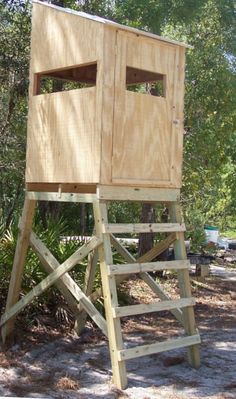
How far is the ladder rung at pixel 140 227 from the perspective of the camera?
5410 millimetres

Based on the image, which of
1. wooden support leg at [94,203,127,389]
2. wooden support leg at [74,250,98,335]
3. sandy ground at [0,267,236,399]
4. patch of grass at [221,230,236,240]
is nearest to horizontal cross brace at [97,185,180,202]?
wooden support leg at [94,203,127,389]

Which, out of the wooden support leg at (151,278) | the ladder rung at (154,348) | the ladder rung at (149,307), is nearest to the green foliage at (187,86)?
the wooden support leg at (151,278)

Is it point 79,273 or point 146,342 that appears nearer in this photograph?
point 146,342

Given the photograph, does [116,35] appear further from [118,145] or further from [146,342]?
[146,342]

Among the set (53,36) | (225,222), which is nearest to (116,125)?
(53,36)

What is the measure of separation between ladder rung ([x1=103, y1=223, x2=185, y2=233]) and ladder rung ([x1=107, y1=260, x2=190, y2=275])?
33cm

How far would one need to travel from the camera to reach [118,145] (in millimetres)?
5535

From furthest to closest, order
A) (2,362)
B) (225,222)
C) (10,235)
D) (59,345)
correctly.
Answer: (225,222)
(10,235)
(59,345)
(2,362)

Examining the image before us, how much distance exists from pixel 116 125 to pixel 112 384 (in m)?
2.48

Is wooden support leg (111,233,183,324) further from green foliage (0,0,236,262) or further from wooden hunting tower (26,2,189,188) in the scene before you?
green foliage (0,0,236,262)

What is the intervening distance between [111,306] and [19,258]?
167 centimetres

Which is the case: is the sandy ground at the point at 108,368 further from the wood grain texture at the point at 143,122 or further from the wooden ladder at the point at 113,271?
the wood grain texture at the point at 143,122

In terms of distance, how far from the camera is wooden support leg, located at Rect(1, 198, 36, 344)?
6.37 meters

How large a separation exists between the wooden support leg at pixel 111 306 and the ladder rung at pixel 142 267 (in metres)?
0.07
